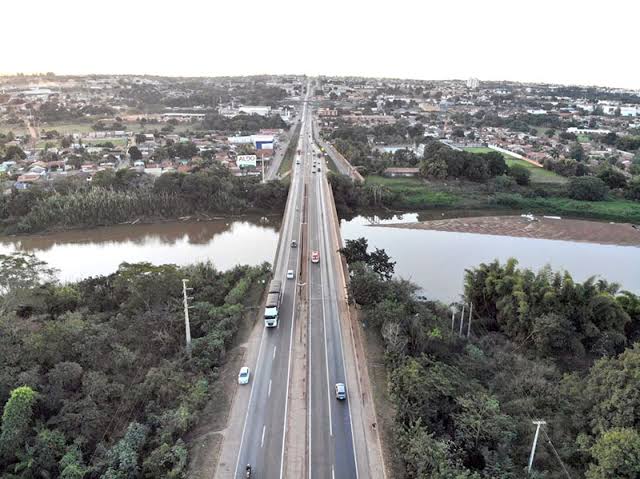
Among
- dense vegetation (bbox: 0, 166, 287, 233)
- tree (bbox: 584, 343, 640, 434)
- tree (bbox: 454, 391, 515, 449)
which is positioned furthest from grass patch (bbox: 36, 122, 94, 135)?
tree (bbox: 584, 343, 640, 434)

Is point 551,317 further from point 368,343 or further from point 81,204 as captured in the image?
point 81,204

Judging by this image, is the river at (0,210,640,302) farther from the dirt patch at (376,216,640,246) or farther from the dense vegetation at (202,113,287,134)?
the dense vegetation at (202,113,287,134)

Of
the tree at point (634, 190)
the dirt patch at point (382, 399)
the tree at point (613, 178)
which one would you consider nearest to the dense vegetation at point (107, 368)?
the dirt patch at point (382, 399)

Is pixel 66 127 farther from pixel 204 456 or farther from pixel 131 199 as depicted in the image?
pixel 204 456

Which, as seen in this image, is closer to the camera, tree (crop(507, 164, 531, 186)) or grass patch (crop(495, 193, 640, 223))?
grass patch (crop(495, 193, 640, 223))

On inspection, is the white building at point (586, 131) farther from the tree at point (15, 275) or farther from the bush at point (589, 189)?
the tree at point (15, 275)

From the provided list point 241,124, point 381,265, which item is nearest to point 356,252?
point 381,265

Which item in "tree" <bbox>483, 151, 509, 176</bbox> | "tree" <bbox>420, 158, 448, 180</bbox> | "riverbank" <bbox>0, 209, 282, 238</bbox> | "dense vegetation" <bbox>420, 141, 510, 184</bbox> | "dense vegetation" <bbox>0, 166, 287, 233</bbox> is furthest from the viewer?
"tree" <bbox>483, 151, 509, 176</bbox>
